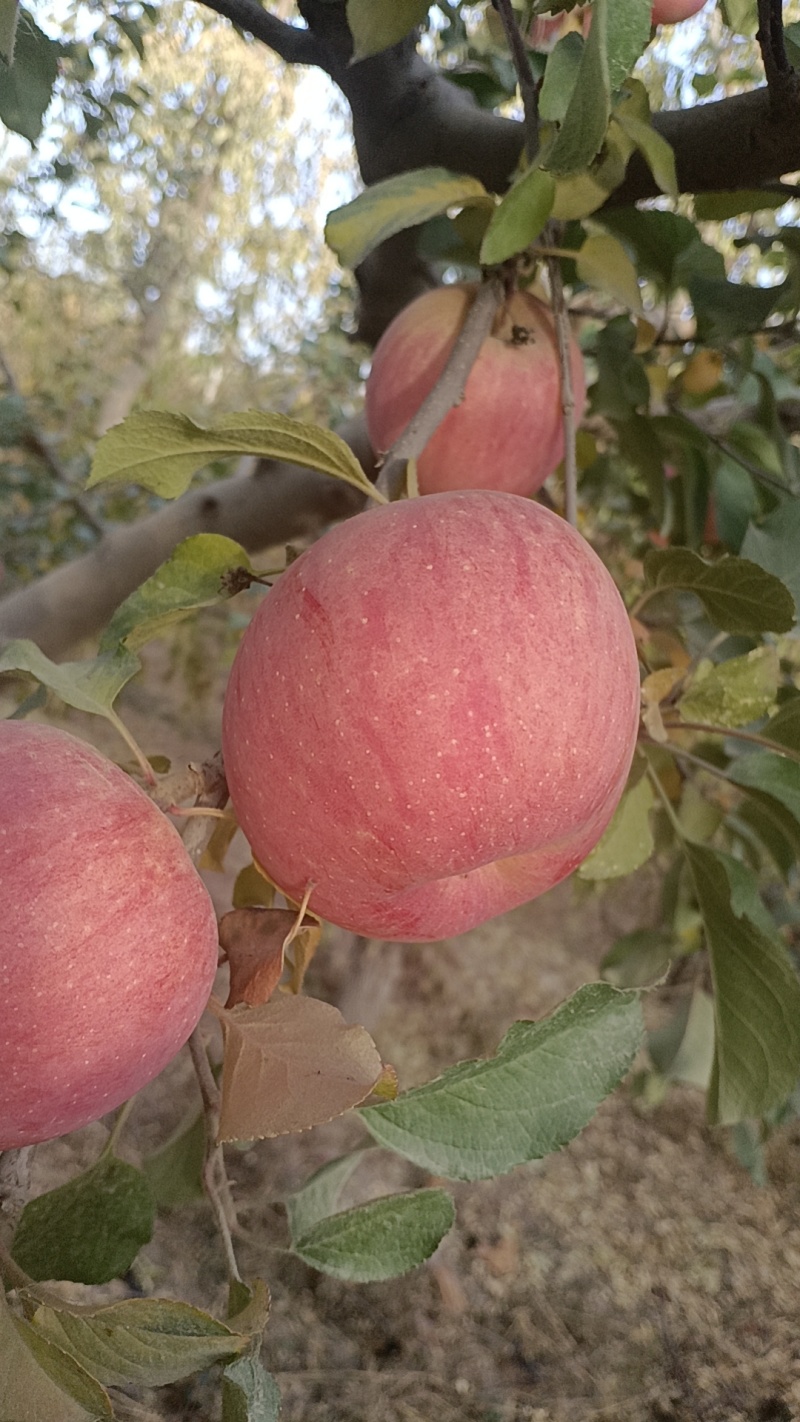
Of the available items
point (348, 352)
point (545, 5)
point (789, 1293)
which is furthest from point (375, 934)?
point (348, 352)

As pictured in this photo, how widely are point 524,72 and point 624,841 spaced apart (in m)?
0.41

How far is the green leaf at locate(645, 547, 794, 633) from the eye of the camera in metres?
0.50

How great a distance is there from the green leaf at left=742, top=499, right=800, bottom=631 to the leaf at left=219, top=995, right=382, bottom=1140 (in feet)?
1.43

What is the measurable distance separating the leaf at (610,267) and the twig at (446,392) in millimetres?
54

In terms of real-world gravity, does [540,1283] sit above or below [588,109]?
below

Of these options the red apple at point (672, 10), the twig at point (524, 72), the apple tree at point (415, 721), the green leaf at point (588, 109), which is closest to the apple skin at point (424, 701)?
the apple tree at point (415, 721)

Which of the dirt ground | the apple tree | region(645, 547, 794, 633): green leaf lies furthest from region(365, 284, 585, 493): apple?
the dirt ground

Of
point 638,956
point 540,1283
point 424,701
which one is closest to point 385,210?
point 424,701

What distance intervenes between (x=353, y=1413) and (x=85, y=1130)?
0.43 meters

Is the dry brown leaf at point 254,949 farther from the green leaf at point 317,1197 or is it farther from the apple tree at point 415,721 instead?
the green leaf at point 317,1197

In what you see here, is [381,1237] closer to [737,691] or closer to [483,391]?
[737,691]

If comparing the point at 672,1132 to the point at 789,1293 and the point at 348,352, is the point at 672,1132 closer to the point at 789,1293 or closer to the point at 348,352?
the point at 789,1293

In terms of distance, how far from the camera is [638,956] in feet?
3.12

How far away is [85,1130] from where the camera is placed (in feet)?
3.28
